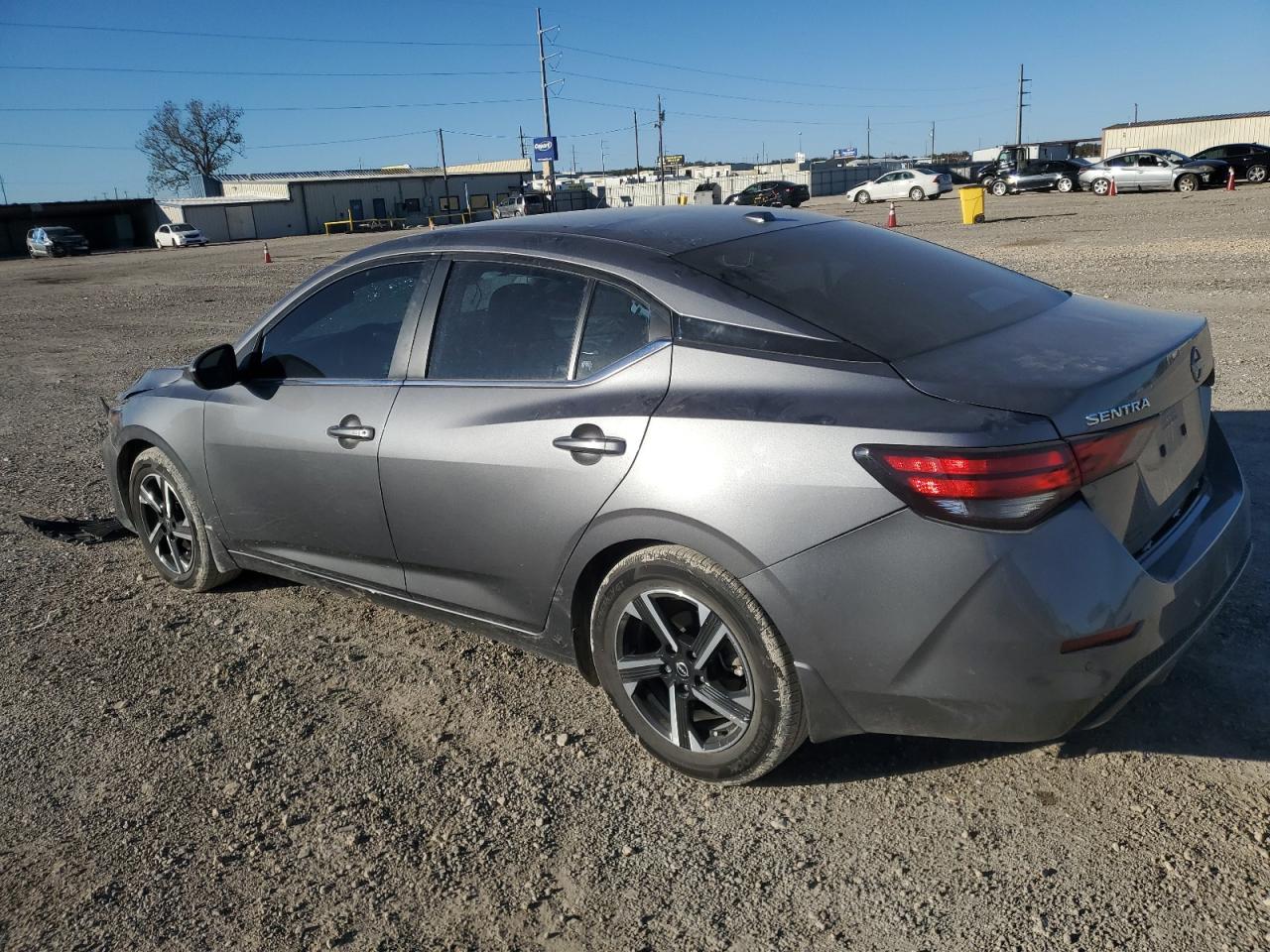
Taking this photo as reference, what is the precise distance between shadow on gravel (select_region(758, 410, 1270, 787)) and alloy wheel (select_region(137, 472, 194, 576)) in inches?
124

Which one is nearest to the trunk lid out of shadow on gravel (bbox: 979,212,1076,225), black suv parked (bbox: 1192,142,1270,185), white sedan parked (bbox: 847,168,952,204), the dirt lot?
the dirt lot

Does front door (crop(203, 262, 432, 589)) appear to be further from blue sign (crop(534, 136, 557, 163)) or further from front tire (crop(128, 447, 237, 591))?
blue sign (crop(534, 136, 557, 163))

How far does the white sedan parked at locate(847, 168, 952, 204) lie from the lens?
151 feet

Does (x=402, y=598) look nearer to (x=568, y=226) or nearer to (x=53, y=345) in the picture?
(x=568, y=226)

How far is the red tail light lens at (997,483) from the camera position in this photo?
96.6 inches

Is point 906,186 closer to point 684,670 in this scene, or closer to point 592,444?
point 592,444

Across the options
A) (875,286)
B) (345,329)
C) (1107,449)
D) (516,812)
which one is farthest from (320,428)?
(1107,449)

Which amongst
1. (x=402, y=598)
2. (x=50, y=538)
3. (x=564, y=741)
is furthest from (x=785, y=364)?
(x=50, y=538)

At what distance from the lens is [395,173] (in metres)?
106

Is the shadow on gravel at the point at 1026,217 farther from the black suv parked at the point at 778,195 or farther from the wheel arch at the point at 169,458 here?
the wheel arch at the point at 169,458

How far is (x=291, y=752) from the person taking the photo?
11.5ft

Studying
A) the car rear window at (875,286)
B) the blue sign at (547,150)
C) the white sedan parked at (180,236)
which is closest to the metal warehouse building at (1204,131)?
the blue sign at (547,150)

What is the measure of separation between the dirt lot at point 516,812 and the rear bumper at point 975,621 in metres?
0.36

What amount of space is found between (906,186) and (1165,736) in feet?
156
